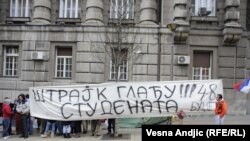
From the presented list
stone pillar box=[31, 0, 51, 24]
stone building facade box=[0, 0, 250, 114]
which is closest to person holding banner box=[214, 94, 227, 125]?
stone building facade box=[0, 0, 250, 114]

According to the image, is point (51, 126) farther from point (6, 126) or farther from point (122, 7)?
point (122, 7)

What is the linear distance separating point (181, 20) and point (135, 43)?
284 cm

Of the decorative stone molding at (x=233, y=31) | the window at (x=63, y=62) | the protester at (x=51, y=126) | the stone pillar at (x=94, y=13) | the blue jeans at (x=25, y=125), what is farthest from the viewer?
the window at (x=63, y=62)

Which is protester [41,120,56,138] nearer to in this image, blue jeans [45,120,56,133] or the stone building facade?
blue jeans [45,120,56,133]

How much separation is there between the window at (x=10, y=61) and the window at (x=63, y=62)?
255cm

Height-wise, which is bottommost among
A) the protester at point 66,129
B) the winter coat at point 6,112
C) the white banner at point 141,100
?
the protester at point 66,129

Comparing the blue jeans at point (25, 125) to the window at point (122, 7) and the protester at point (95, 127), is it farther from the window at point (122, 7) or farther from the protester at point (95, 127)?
the window at point (122, 7)

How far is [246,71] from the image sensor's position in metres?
22.3

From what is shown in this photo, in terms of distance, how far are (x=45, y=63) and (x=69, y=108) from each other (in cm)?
863

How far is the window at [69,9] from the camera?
23.5 meters

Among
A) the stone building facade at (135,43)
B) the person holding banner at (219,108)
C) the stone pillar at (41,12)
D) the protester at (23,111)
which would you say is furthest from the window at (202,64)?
the protester at (23,111)

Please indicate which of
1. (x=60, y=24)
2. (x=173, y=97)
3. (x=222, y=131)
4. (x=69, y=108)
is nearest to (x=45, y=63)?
(x=60, y=24)

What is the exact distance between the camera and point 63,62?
23.1 m

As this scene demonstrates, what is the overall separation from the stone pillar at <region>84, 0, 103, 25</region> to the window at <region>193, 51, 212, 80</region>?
5949mm
